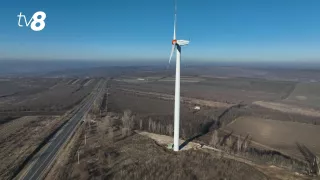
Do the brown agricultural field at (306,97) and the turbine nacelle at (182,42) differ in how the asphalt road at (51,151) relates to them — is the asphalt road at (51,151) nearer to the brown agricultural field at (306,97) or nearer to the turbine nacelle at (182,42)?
the turbine nacelle at (182,42)

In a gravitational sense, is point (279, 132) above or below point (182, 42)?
below

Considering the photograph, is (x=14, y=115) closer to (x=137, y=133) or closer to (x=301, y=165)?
(x=137, y=133)

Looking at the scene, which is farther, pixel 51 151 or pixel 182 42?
pixel 51 151

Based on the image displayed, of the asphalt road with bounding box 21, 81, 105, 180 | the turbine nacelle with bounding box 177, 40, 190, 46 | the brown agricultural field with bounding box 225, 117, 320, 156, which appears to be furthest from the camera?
the brown agricultural field with bounding box 225, 117, 320, 156

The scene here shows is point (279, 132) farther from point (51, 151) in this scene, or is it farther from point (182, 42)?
point (51, 151)

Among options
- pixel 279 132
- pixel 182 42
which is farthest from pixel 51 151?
pixel 279 132

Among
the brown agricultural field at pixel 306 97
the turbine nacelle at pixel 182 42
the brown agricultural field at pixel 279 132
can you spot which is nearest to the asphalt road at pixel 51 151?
the turbine nacelle at pixel 182 42

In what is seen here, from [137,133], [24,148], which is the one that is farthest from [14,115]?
[137,133]

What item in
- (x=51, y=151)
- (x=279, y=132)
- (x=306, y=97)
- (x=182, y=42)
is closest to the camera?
(x=182, y=42)

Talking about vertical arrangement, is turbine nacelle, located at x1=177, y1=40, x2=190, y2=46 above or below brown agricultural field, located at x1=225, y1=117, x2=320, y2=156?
above

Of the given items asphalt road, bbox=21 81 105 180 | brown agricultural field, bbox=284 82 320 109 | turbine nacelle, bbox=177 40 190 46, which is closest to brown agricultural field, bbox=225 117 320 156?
turbine nacelle, bbox=177 40 190 46

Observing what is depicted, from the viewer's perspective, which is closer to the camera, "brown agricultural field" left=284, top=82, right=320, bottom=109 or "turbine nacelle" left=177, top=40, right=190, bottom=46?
"turbine nacelle" left=177, top=40, right=190, bottom=46

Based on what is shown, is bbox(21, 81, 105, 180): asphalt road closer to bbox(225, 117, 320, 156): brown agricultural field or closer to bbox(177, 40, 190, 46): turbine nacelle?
bbox(177, 40, 190, 46): turbine nacelle
